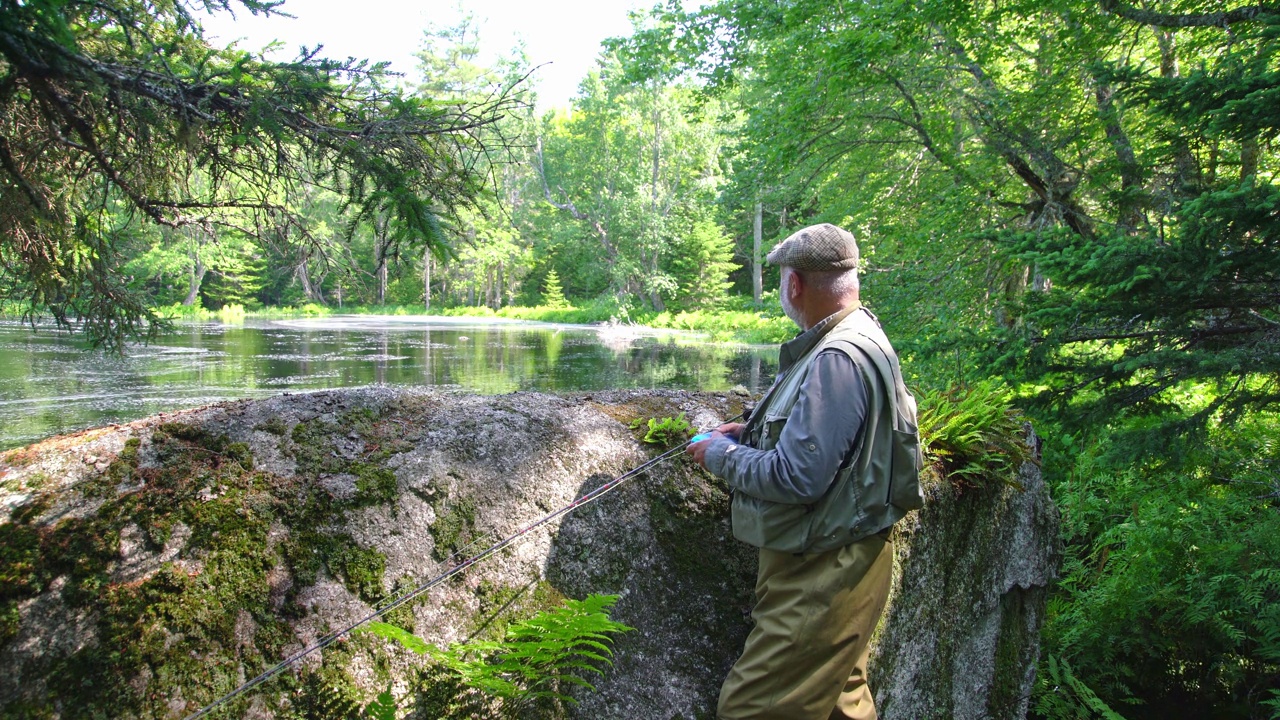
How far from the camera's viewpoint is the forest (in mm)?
3479

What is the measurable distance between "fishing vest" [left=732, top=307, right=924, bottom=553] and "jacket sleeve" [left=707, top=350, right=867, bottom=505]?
3cm

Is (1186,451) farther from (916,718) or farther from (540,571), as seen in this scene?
(540,571)

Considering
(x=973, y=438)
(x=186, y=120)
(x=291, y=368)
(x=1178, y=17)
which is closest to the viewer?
(x=186, y=120)

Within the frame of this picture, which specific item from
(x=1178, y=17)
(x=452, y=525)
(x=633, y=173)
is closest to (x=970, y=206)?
(x=1178, y=17)

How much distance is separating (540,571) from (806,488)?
1312 millimetres

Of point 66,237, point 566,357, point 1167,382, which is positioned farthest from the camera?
point 566,357

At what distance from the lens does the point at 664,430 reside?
3557 millimetres

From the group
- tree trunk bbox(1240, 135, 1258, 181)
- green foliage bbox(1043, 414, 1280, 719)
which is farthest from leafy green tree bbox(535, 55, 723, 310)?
green foliage bbox(1043, 414, 1280, 719)

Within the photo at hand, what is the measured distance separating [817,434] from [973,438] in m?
2.07

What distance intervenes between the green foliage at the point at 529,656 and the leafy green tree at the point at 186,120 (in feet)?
6.16

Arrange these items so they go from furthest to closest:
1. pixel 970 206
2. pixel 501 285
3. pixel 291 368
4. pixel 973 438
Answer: pixel 501 285, pixel 291 368, pixel 970 206, pixel 973 438

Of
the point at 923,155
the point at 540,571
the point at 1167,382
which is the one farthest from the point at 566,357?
the point at 540,571

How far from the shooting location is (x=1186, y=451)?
17.6ft

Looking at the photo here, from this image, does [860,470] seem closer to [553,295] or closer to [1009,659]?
[1009,659]
